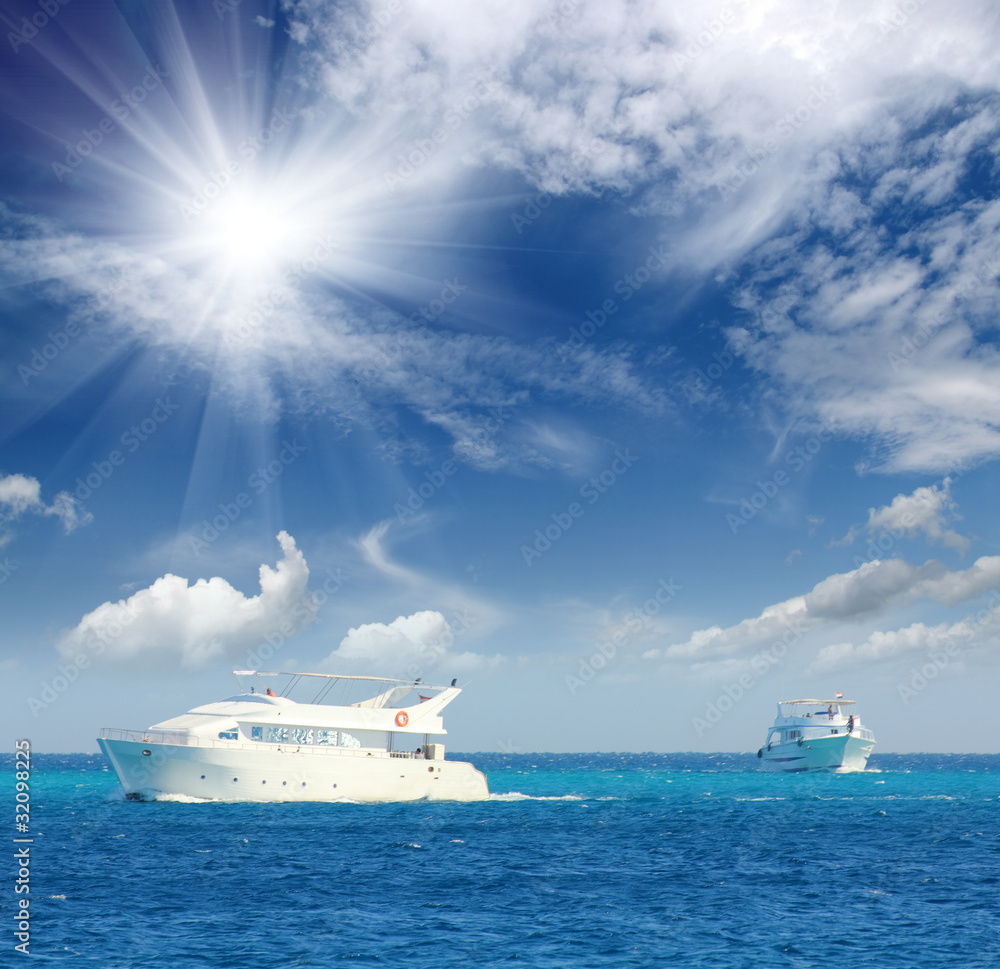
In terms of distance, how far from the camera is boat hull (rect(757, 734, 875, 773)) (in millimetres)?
106500

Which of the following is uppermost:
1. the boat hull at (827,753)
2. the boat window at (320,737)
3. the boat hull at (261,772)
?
the boat window at (320,737)

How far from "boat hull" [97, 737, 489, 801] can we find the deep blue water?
58.7 inches

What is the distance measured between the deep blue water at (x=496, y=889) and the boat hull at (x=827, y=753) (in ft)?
173

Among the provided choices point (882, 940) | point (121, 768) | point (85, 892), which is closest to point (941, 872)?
point (882, 940)

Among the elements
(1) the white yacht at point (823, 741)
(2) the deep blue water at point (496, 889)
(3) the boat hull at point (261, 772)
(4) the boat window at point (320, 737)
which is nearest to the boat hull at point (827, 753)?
(1) the white yacht at point (823, 741)

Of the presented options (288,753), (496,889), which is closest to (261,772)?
(288,753)

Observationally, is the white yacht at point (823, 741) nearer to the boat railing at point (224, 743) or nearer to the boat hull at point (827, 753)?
the boat hull at point (827, 753)

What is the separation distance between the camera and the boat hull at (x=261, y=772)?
5094cm

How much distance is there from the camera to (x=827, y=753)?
107625 mm

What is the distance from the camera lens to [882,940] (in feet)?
77.0

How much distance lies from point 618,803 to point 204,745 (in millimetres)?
34946

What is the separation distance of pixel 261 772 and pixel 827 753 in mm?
82099

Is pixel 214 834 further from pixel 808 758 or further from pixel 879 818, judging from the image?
pixel 808 758

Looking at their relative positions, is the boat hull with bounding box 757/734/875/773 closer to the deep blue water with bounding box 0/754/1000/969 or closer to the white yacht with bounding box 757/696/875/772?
the white yacht with bounding box 757/696/875/772
